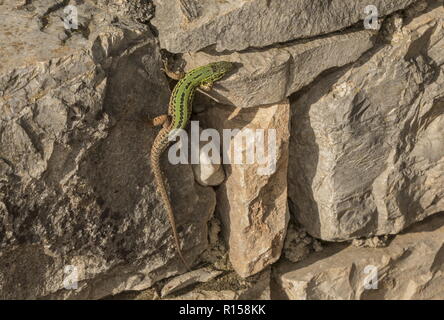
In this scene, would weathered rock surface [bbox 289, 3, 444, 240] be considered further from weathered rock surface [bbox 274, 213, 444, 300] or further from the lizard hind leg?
the lizard hind leg

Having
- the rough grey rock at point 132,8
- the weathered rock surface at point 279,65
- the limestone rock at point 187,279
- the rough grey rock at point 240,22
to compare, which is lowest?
the limestone rock at point 187,279

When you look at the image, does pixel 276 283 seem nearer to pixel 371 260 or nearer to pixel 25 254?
pixel 371 260

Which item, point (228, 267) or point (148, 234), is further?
point (228, 267)

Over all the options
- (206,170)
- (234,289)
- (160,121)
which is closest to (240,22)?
(160,121)

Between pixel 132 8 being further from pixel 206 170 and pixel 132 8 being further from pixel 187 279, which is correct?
pixel 187 279

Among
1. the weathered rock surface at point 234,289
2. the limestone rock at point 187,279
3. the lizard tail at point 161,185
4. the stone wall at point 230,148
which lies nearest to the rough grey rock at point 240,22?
the stone wall at point 230,148

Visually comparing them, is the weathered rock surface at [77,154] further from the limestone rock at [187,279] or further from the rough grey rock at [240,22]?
the limestone rock at [187,279]

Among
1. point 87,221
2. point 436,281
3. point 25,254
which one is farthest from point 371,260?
point 25,254
